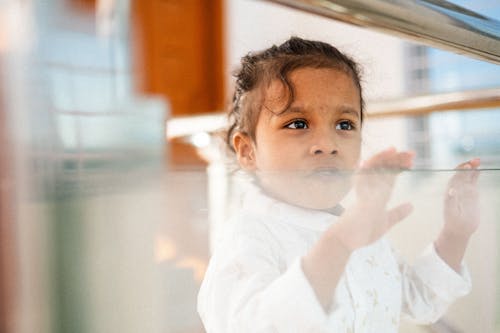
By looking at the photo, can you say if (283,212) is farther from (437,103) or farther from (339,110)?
(437,103)

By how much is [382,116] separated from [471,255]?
0.36 meters

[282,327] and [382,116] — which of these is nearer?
[282,327]

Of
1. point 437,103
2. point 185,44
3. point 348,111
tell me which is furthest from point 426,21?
point 185,44

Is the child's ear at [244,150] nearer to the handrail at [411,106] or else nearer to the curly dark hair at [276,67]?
the curly dark hair at [276,67]

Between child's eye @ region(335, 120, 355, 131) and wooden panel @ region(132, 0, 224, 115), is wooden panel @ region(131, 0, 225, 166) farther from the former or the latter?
child's eye @ region(335, 120, 355, 131)

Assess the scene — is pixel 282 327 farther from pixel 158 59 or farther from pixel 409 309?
pixel 158 59

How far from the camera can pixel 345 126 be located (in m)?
0.23

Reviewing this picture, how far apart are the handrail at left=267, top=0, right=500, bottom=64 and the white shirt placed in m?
0.08

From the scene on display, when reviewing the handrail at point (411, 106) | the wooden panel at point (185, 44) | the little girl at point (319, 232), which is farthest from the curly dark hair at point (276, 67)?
the wooden panel at point (185, 44)

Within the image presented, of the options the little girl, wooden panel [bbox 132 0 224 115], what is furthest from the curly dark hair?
wooden panel [bbox 132 0 224 115]

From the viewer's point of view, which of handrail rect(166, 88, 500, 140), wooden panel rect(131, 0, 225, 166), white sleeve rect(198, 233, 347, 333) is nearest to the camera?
white sleeve rect(198, 233, 347, 333)

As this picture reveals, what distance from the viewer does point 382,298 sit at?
22cm

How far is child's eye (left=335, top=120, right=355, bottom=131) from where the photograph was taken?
23 centimetres

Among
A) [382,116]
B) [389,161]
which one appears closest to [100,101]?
[389,161]
